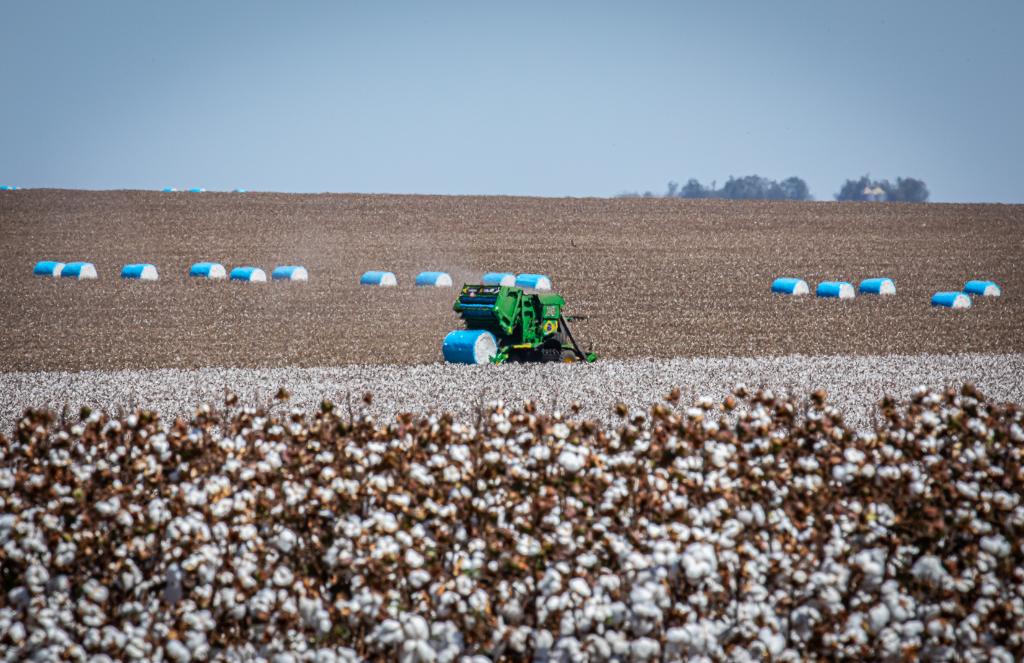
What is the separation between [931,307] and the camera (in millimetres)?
25734

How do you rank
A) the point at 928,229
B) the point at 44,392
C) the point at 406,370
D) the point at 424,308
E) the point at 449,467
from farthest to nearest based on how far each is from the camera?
the point at 928,229 → the point at 424,308 → the point at 406,370 → the point at 44,392 → the point at 449,467

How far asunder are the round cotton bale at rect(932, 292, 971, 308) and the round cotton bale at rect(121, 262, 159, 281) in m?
21.8

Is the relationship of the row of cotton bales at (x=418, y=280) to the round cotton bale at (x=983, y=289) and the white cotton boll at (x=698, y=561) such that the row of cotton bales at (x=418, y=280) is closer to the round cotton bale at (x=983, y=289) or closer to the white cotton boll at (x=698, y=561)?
the round cotton bale at (x=983, y=289)

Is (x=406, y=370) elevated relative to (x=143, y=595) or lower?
elevated

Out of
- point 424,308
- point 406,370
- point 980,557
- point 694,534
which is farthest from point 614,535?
point 424,308

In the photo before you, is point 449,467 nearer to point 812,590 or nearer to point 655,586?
point 655,586

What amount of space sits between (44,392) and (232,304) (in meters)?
11.0

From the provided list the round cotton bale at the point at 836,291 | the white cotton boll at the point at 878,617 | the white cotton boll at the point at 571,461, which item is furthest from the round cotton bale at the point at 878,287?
the white cotton boll at the point at 878,617

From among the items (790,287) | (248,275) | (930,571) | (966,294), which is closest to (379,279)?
(248,275)

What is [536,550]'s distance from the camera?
566cm

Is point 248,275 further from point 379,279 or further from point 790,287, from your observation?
point 790,287

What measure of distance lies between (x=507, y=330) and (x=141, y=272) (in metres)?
18.2

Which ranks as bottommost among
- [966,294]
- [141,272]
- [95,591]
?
[95,591]

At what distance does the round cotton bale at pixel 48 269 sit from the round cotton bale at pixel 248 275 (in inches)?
209
